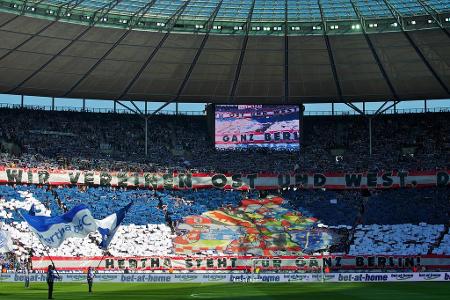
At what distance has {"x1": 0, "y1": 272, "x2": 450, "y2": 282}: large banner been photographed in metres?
52.0

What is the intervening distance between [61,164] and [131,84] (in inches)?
388

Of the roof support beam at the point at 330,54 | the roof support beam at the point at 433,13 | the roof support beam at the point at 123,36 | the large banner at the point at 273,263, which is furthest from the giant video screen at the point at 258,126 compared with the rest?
the roof support beam at the point at 433,13

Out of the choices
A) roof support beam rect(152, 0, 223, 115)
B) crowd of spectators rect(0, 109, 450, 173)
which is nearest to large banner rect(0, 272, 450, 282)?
roof support beam rect(152, 0, 223, 115)

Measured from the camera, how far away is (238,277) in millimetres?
53062

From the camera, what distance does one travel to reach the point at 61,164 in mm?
70375

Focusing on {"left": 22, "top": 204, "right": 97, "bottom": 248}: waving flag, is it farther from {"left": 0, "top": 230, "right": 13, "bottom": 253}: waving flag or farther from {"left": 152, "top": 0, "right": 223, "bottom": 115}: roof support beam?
{"left": 152, "top": 0, "right": 223, "bottom": 115}: roof support beam

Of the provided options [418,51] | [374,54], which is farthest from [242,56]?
[418,51]

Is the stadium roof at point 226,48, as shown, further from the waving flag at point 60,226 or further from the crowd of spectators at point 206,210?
the waving flag at point 60,226

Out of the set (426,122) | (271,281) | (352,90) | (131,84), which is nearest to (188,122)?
(131,84)

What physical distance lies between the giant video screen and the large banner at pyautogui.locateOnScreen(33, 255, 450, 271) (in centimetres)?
1603

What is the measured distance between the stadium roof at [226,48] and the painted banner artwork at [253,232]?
Answer: 1135 centimetres

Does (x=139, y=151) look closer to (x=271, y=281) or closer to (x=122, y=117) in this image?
(x=122, y=117)

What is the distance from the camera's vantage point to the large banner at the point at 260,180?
228 ft

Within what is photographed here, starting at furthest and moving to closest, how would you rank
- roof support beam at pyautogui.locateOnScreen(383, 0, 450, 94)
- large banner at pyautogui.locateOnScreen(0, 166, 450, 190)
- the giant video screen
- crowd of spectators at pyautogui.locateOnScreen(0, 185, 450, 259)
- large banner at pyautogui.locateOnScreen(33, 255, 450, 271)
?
the giant video screen, large banner at pyautogui.locateOnScreen(0, 166, 450, 190), crowd of spectators at pyautogui.locateOnScreen(0, 185, 450, 259), large banner at pyautogui.locateOnScreen(33, 255, 450, 271), roof support beam at pyautogui.locateOnScreen(383, 0, 450, 94)
